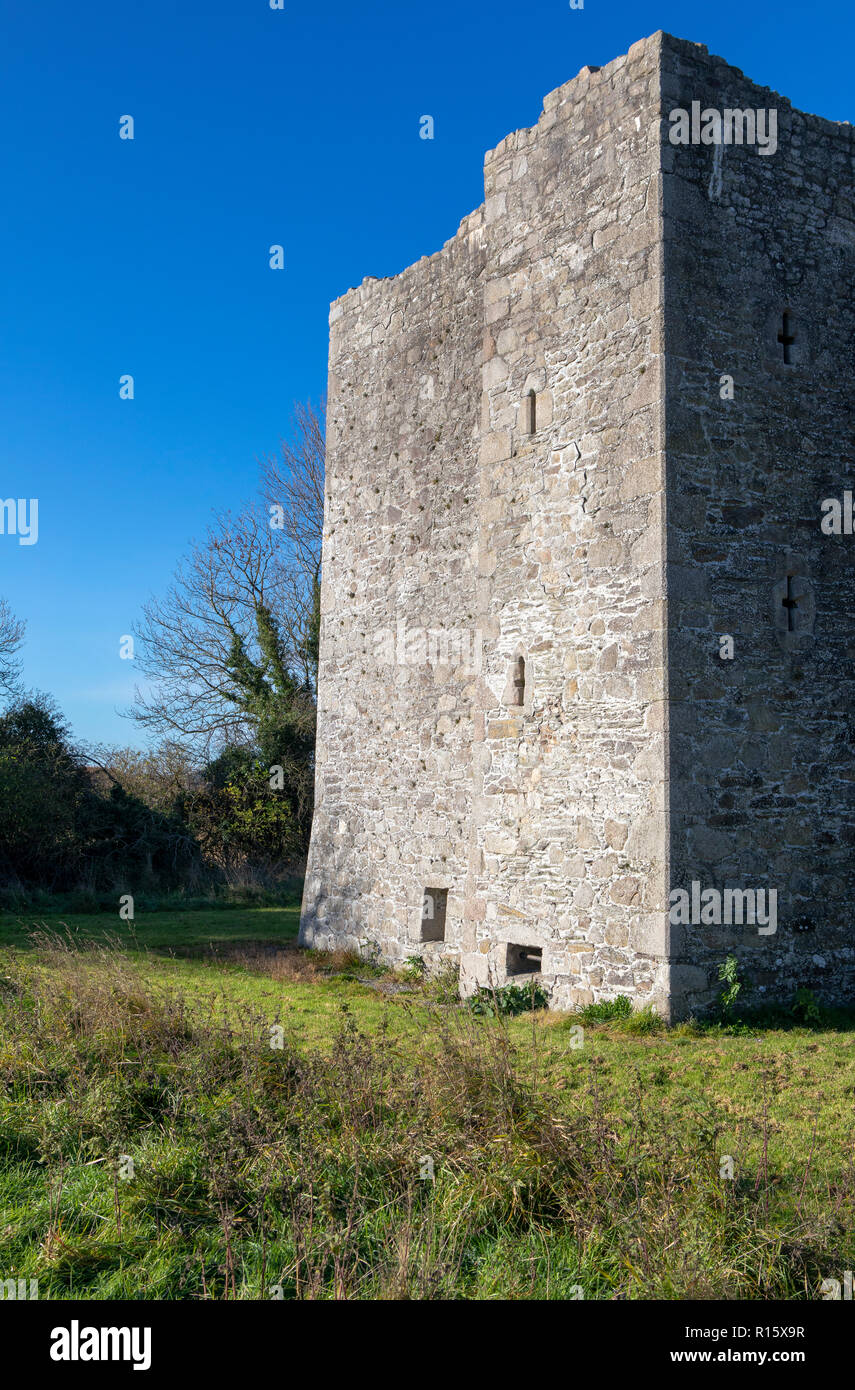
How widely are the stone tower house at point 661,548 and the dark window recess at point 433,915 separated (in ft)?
2.83

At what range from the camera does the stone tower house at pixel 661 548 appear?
7.96m

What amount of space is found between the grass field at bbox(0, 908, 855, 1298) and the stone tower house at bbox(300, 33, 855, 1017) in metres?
1.47

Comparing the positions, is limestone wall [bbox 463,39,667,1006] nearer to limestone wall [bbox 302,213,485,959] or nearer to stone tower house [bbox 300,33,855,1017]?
stone tower house [bbox 300,33,855,1017]

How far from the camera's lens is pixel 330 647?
13.5 metres

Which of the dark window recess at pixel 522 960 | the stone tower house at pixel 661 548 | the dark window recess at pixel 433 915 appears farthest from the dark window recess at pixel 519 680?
the dark window recess at pixel 433 915

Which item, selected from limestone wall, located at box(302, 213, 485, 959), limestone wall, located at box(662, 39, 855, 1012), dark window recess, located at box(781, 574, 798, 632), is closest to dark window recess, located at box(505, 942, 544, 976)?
limestone wall, located at box(302, 213, 485, 959)

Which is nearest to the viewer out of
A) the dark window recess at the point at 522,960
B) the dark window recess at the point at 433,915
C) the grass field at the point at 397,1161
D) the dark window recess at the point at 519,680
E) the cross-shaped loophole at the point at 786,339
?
the grass field at the point at 397,1161

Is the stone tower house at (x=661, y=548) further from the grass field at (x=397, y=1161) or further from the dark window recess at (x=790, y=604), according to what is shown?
the grass field at (x=397, y=1161)

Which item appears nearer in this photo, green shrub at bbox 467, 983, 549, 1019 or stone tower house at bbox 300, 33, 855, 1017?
stone tower house at bbox 300, 33, 855, 1017

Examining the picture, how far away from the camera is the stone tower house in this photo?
7.96m

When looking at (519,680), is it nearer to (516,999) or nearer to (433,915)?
(516,999)

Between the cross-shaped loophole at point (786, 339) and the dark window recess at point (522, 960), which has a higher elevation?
the cross-shaped loophole at point (786, 339)

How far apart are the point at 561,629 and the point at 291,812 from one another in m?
13.0
